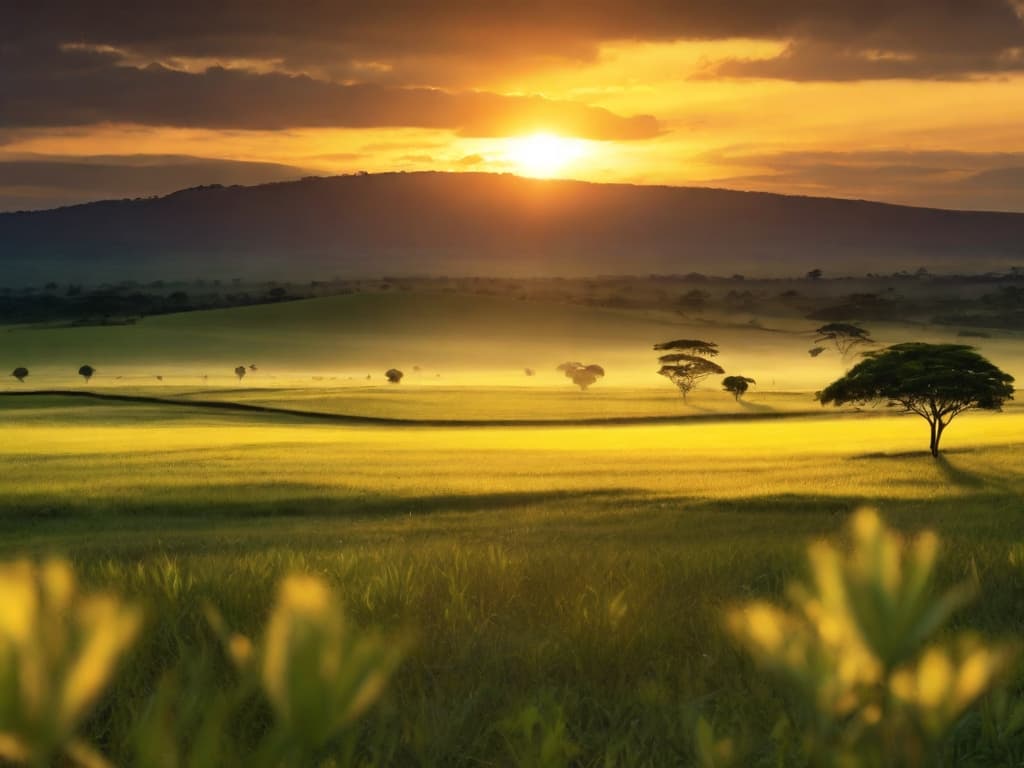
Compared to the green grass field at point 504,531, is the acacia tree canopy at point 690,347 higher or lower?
higher

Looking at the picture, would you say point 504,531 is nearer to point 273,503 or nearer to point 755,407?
point 273,503

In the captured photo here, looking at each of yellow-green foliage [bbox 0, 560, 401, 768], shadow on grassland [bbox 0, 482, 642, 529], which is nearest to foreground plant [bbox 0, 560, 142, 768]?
yellow-green foliage [bbox 0, 560, 401, 768]

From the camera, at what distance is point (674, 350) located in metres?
107

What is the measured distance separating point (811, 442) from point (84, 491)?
33192 mm

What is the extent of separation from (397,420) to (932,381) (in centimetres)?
3297

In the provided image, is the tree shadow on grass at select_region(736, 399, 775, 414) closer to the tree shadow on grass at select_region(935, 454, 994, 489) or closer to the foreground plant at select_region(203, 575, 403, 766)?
the tree shadow on grass at select_region(935, 454, 994, 489)

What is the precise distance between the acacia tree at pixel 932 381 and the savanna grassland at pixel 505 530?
215 cm

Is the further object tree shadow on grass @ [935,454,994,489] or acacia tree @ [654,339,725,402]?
acacia tree @ [654,339,725,402]

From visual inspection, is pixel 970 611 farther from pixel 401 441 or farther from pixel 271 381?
pixel 271 381

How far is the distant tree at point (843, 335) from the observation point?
14625cm

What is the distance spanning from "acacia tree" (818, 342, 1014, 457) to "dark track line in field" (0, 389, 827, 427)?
922 inches

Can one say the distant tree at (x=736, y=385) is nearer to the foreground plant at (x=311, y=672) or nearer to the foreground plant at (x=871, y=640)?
the foreground plant at (x=871, y=640)

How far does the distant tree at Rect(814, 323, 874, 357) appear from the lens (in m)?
146

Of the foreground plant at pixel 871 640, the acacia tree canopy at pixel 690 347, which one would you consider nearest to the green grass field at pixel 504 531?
the foreground plant at pixel 871 640
